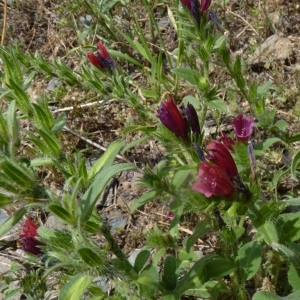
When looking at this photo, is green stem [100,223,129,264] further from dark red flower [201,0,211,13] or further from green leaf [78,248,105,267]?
dark red flower [201,0,211,13]

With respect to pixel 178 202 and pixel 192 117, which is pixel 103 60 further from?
pixel 178 202

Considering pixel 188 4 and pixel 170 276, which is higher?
pixel 188 4

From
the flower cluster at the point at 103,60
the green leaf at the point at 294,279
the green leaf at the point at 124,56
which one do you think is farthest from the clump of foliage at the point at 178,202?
the green leaf at the point at 124,56

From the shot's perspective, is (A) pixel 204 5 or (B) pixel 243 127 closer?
(B) pixel 243 127

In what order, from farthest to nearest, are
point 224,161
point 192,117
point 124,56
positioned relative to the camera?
1. point 124,56
2. point 192,117
3. point 224,161

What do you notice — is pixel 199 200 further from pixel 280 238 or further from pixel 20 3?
pixel 20 3

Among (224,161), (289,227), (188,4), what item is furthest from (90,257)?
(188,4)

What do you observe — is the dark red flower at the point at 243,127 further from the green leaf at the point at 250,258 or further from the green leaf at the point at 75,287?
the green leaf at the point at 75,287
